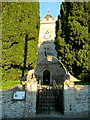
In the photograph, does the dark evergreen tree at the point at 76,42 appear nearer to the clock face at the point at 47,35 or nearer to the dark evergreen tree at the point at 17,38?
the dark evergreen tree at the point at 17,38

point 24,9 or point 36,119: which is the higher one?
point 24,9

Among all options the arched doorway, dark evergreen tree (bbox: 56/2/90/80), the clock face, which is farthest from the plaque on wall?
the clock face

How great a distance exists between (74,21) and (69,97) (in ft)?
20.9

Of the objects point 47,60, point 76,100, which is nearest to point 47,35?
point 47,60

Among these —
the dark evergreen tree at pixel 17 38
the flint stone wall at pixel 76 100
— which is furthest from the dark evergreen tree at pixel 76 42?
the dark evergreen tree at pixel 17 38

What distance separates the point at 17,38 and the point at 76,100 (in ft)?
24.3

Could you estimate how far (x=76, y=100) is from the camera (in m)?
7.54

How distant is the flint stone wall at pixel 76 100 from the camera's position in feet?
24.2

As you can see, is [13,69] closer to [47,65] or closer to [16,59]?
[16,59]

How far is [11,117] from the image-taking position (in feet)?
23.5

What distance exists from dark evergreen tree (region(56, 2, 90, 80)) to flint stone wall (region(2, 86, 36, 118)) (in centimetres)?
440

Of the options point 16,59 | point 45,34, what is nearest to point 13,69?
point 16,59

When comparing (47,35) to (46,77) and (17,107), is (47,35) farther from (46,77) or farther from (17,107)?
(17,107)

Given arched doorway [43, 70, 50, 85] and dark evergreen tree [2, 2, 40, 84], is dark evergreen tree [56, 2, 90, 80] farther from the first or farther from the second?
arched doorway [43, 70, 50, 85]
